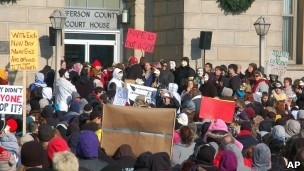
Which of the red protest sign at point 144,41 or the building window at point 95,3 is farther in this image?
the building window at point 95,3

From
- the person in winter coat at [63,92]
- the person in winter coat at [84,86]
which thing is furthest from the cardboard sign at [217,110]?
the person in winter coat at [84,86]

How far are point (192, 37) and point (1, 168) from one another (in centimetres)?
1677

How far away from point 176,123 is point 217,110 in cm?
116

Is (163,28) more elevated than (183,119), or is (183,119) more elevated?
(163,28)

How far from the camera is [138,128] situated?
44.2ft

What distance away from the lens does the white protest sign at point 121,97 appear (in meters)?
18.5

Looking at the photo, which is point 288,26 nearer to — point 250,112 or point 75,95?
point 75,95

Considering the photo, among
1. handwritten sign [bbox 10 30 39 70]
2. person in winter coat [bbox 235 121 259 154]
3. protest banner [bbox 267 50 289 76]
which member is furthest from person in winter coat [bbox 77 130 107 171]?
protest banner [bbox 267 50 289 76]

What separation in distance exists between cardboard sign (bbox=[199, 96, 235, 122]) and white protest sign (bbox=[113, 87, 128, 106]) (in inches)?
103

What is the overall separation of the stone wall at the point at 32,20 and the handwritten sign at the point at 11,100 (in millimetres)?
9995

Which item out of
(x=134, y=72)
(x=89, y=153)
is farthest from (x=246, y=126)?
(x=134, y=72)

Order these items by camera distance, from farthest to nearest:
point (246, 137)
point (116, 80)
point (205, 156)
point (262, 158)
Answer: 1. point (116, 80)
2. point (246, 137)
3. point (262, 158)
4. point (205, 156)

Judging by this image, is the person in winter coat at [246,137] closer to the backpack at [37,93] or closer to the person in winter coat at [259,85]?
the backpack at [37,93]

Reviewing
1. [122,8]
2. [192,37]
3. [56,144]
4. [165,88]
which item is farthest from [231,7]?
[56,144]
